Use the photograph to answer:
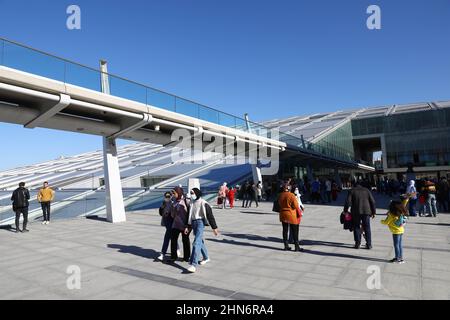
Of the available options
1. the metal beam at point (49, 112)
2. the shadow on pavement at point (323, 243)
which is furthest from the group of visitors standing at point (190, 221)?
the metal beam at point (49, 112)

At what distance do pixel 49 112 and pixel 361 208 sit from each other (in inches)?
366

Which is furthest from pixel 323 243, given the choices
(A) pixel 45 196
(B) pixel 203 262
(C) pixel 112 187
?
(A) pixel 45 196

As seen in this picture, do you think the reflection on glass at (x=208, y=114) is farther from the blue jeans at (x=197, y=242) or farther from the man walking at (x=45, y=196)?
the blue jeans at (x=197, y=242)

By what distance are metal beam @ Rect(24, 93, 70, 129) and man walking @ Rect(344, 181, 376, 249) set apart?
27.6 ft

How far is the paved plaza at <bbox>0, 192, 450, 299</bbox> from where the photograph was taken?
4.65m

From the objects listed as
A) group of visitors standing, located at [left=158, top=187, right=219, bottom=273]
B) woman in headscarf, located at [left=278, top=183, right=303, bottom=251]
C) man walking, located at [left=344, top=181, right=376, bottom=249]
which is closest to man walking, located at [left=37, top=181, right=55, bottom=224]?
group of visitors standing, located at [left=158, top=187, right=219, bottom=273]

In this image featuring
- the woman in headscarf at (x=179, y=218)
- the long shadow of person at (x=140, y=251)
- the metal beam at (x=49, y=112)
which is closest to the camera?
the woman in headscarf at (x=179, y=218)

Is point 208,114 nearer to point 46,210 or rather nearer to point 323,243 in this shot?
point 46,210

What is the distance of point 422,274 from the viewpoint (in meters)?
5.26

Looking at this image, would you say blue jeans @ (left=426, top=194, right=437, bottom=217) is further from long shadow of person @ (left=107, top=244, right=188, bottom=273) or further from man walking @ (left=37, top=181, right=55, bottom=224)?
man walking @ (left=37, top=181, right=55, bottom=224)

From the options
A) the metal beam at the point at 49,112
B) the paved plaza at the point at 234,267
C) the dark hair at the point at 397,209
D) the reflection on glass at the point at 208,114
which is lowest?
the paved plaza at the point at 234,267

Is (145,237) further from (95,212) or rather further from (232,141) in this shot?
(232,141)

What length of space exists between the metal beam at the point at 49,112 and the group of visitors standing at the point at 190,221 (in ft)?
17.2

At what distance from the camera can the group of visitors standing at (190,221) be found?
19.8 feet
